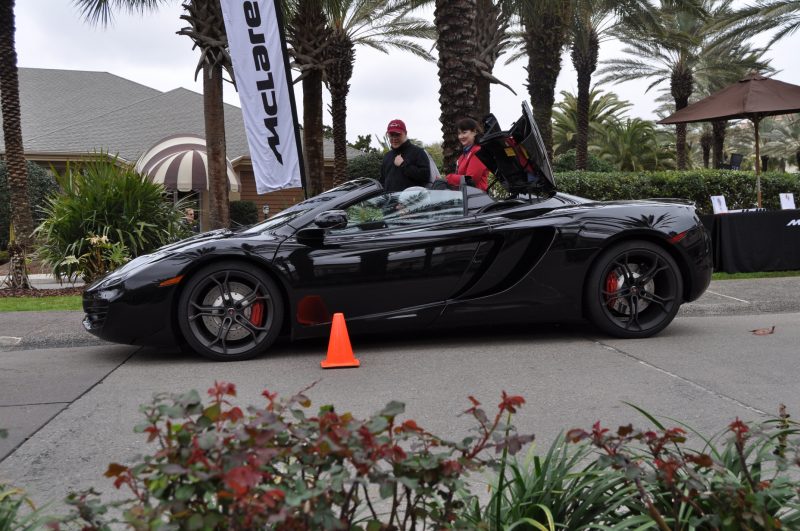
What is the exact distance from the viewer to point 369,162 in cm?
3139

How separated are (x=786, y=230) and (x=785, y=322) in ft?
13.0

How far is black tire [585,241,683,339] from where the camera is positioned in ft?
21.5

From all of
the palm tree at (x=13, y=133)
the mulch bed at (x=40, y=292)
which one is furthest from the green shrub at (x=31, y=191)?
the mulch bed at (x=40, y=292)

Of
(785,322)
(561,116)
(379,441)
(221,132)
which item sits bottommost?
(785,322)

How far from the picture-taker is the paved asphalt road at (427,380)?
4285 millimetres

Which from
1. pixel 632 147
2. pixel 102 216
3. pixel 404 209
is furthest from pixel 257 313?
pixel 632 147

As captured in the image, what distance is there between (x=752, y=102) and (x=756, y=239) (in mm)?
2737

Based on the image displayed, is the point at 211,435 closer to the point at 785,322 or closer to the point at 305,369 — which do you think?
the point at 305,369

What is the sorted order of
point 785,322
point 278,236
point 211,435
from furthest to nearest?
point 785,322 → point 278,236 → point 211,435

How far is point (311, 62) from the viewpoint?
21.4 m

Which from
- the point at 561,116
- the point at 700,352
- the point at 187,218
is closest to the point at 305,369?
the point at 700,352

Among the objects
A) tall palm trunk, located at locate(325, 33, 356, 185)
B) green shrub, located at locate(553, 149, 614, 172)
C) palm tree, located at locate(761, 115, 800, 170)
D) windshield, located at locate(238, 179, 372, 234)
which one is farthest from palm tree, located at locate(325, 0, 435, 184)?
palm tree, located at locate(761, 115, 800, 170)

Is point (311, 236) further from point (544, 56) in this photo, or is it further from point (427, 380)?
point (544, 56)

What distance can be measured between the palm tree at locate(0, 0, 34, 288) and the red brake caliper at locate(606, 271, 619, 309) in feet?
34.7
